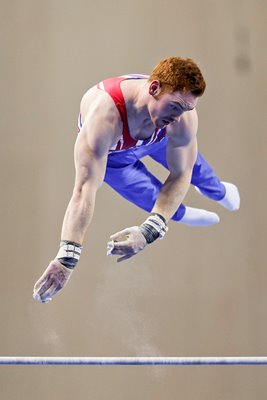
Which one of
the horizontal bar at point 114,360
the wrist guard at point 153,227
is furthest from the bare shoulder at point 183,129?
the horizontal bar at point 114,360

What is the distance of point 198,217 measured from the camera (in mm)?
4031

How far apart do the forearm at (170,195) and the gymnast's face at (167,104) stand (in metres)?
0.30

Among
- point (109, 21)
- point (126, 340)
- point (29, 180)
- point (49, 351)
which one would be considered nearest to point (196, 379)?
point (126, 340)

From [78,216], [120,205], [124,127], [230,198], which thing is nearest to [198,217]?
[230,198]

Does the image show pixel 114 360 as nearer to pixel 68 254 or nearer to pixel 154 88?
pixel 68 254

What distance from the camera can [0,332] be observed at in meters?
4.18

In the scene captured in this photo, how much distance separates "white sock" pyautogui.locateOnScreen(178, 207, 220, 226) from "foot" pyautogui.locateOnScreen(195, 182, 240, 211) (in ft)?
0.27

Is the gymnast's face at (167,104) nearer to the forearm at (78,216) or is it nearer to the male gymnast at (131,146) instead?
the male gymnast at (131,146)

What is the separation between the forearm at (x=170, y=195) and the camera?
3246 mm

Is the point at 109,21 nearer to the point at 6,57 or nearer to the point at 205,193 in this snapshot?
the point at 6,57

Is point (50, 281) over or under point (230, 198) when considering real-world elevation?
under

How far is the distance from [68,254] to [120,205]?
1065 mm

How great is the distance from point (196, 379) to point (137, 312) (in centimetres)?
59

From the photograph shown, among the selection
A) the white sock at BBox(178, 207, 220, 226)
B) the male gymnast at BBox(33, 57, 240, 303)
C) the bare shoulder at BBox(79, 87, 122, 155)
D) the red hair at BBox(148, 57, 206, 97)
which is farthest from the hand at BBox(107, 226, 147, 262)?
the white sock at BBox(178, 207, 220, 226)
